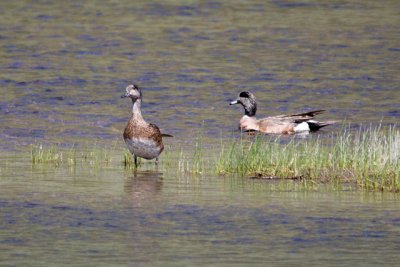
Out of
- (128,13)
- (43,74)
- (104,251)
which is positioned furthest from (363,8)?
(104,251)

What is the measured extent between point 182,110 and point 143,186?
8.93m

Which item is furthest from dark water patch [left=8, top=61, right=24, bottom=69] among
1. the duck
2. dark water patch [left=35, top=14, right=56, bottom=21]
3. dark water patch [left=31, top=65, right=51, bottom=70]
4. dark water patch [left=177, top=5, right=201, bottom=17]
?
the duck

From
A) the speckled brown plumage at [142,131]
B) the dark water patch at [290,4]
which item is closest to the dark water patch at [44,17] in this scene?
the dark water patch at [290,4]

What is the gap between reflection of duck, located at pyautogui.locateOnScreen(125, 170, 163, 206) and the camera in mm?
12180

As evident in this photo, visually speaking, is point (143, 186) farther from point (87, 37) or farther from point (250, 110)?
point (87, 37)

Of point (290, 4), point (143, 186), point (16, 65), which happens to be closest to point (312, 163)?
point (143, 186)

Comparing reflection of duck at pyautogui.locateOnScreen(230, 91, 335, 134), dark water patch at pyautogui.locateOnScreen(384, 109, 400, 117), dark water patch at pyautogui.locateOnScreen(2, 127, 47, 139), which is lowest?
dark water patch at pyautogui.locateOnScreen(2, 127, 47, 139)

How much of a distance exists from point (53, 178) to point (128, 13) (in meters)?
22.4

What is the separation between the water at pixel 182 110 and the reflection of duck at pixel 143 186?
2 centimetres

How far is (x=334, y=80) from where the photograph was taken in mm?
25516

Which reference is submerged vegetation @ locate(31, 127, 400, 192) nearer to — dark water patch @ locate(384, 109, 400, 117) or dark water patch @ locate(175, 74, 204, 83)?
dark water patch @ locate(384, 109, 400, 117)

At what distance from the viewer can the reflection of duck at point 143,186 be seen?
12180 millimetres

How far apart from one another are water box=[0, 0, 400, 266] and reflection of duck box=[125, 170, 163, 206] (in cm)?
2

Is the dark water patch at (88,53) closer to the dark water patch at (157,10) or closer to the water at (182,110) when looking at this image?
the water at (182,110)
